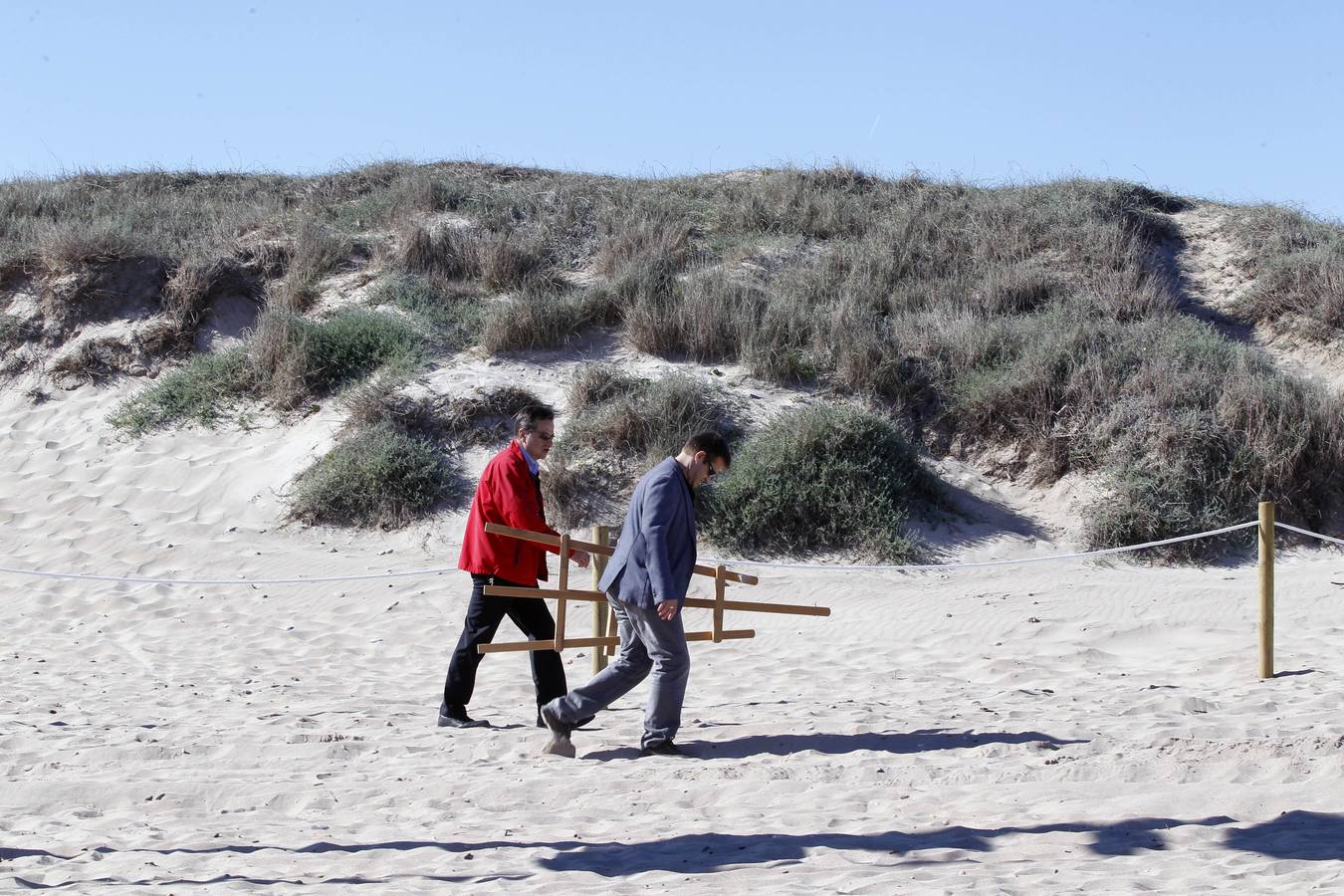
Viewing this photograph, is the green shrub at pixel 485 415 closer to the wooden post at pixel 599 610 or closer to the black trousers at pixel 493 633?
the wooden post at pixel 599 610

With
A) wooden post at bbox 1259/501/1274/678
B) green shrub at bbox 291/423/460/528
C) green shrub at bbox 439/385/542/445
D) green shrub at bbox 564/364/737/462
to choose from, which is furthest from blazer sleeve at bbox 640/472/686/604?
green shrub at bbox 439/385/542/445

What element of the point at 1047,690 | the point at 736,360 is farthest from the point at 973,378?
the point at 1047,690

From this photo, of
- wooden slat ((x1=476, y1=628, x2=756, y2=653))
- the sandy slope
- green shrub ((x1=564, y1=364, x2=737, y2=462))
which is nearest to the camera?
the sandy slope

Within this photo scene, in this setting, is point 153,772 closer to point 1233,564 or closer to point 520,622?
point 520,622

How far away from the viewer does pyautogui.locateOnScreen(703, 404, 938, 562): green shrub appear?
1183cm

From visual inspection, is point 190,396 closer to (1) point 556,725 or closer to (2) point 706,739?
(1) point 556,725

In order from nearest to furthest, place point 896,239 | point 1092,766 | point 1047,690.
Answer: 1. point 1092,766
2. point 1047,690
3. point 896,239

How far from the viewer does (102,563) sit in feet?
39.0

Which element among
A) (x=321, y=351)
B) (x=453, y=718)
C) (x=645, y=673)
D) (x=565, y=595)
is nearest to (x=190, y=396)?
(x=321, y=351)

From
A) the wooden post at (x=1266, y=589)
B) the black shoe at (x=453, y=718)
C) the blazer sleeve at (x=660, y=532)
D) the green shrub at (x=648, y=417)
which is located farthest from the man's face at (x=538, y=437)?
the green shrub at (x=648, y=417)

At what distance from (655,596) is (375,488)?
6.99 metres

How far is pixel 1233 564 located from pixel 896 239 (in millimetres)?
8095

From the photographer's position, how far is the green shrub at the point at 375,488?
41.3 feet

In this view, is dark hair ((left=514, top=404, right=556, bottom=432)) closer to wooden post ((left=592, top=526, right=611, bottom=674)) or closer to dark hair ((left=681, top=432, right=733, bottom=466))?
dark hair ((left=681, top=432, right=733, bottom=466))
